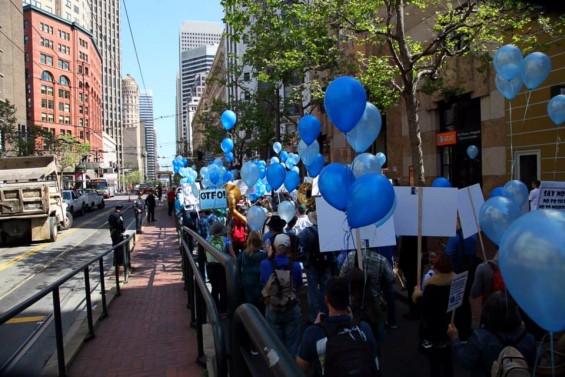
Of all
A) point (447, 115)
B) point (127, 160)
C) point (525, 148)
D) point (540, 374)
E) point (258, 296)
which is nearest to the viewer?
point (540, 374)

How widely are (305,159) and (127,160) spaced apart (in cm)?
16101

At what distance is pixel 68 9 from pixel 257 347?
12313 cm

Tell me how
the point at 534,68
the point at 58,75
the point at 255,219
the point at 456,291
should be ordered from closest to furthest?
the point at 456,291 → the point at 255,219 → the point at 534,68 → the point at 58,75

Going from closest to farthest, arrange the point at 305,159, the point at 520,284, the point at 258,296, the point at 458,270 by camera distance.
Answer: the point at 520,284, the point at 258,296, the point at 458,270, the point at 305,159

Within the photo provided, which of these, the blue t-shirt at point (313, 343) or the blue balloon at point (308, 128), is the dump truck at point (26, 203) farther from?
the blue t-shirt at point (313, 343)

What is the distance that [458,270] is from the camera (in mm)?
6359

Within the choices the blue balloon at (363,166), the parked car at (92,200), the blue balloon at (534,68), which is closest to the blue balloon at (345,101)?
the blue balloon at (363,166)

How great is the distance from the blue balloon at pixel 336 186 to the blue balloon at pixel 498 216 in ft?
4.53

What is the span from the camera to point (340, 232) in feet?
19.1

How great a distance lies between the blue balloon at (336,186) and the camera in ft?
16.2

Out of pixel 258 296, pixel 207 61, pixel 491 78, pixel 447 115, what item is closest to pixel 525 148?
pixel 491 78

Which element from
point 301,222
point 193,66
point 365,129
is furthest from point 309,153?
point 193,66

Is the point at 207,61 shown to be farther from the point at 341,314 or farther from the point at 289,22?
the point at 341,314

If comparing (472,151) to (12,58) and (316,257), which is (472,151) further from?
(12,58)
